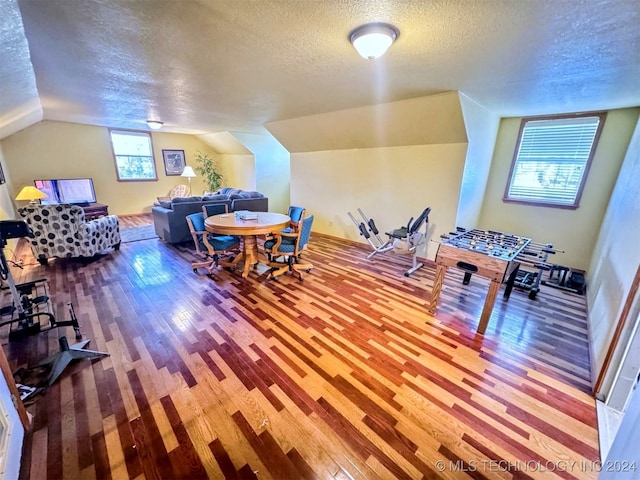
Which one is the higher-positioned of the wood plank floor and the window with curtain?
the window with curtain

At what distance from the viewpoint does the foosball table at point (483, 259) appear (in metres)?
2.19

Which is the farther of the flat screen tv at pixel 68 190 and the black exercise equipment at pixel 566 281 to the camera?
the flat screen tv at pixel 68 190

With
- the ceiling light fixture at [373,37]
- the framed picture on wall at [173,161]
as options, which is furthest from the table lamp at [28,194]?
the ceiling light fixture at [373,37]

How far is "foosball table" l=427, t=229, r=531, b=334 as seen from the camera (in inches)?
86.0

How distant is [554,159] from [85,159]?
984 cm

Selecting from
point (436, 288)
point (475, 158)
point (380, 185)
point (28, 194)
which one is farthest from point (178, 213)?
point (475, 158)

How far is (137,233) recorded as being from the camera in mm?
5406

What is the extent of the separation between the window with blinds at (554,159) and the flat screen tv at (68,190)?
908cm

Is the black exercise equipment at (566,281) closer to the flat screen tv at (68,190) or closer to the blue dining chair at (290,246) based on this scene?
the blue dining chair at (290,246)

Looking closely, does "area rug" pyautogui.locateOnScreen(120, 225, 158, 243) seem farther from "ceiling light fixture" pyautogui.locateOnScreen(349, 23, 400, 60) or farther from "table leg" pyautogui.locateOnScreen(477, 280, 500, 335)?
"table leg" pyautogui.locateOnScreen(477, 280, 500, 335)

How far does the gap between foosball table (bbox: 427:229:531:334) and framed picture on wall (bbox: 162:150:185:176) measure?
8054 millimetres

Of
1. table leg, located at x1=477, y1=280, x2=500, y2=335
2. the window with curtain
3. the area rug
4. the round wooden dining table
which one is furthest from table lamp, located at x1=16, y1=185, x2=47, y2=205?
table leg, located at x1=477, y1=280, x2=500, y2=335

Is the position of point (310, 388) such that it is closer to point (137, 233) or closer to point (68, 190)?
point (137, 233)

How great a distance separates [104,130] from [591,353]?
32.0 feet
